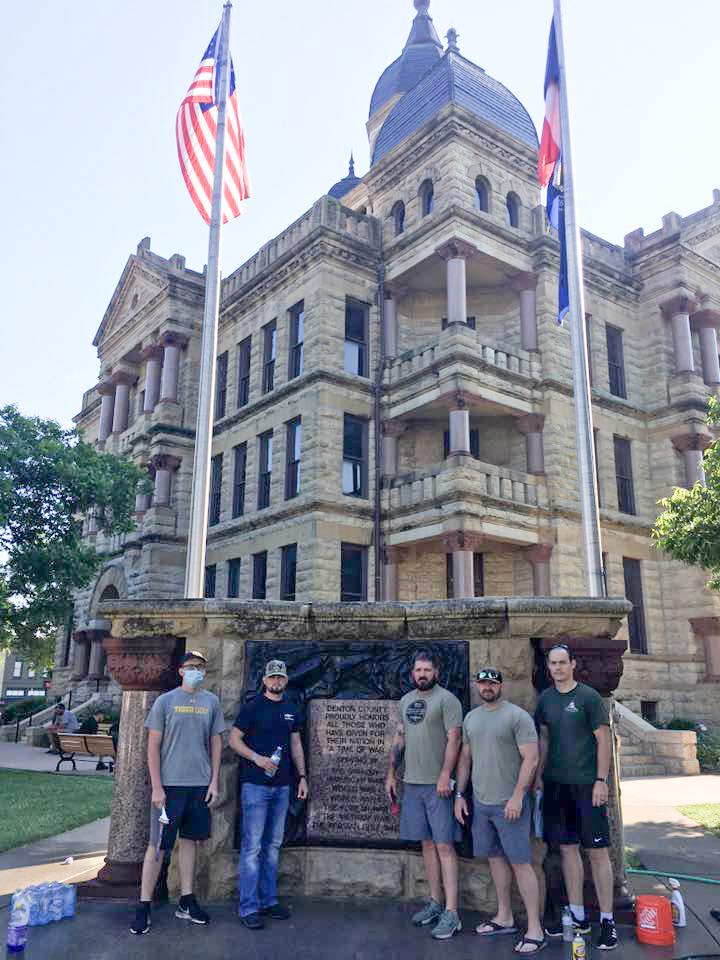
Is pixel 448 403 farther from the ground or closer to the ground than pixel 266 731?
farther from the ground

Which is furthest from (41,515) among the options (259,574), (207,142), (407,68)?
(407,68)

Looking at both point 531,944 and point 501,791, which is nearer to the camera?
point 531,944

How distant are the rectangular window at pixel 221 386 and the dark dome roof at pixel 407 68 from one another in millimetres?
18564

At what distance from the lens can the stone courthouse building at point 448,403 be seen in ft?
75.1

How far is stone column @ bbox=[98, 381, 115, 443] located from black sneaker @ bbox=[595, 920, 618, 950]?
1256 inches

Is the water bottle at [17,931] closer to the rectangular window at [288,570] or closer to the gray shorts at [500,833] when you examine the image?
the gray shorts at [500,833]

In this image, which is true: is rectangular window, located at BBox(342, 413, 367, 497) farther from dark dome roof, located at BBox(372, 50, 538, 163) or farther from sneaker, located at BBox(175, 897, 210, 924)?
sneaker, located at BBox(175, 897, 210, 924)

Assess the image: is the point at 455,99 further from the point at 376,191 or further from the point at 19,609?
the point at 19,609

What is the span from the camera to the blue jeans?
5.97 meters

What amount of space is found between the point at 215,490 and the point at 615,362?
46.6ft

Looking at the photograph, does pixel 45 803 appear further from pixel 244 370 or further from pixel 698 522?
pixel 244 370

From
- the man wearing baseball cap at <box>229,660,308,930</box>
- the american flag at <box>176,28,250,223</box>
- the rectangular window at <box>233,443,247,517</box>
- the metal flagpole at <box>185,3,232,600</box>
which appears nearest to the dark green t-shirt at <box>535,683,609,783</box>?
the man wearing baseball cap at <box>229,660,308,930</box>

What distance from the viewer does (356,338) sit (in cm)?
2541

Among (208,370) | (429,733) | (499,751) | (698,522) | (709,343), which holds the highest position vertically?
(709,343)
